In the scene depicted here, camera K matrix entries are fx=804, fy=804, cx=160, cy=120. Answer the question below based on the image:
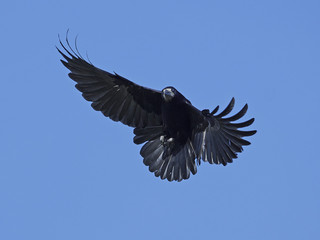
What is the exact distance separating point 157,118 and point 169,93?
3.01 ft

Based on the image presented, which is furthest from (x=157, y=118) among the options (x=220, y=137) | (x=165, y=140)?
(x=220, y=137)

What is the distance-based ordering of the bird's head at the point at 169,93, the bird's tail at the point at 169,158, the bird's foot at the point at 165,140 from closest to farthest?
the bird's head at the point at 169,93 < the bird's tail at the point at 169,158 < the bird's foot at the point at 165,140

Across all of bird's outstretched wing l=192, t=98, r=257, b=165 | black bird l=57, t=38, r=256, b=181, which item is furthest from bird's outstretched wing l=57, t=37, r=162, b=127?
bird's outstretched wing l=192, t=98, r=257, b=165

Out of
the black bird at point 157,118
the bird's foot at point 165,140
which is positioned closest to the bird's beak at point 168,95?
the black bird at point 157,118

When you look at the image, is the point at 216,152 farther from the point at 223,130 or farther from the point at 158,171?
the point at 158,171

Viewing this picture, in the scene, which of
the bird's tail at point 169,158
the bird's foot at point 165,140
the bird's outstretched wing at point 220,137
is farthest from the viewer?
the bird's foot at point 165,140

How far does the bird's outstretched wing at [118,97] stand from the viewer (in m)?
13.9

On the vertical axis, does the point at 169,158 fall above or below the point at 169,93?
below

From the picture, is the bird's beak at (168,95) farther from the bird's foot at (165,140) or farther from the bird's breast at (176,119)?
the bird's foot at (165,140)

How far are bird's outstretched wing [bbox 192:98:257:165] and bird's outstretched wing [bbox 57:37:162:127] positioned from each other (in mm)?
974

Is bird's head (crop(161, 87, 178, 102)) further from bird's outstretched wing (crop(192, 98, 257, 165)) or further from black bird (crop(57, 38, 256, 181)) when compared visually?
bird's outstretched wing (crop(192, 98, 257, 165))

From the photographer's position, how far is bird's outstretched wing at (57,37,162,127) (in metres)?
13.9

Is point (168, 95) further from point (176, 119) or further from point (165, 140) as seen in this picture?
point (165, 140)

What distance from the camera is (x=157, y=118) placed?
14039mm
